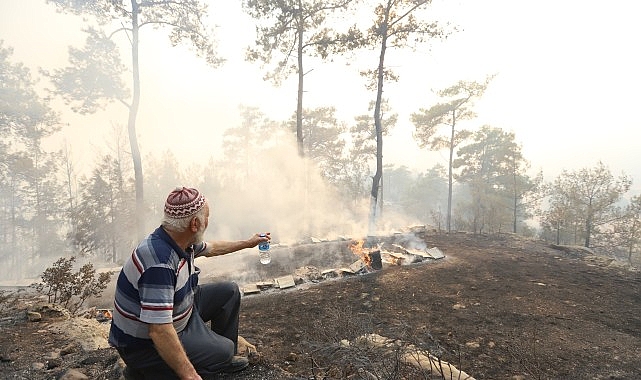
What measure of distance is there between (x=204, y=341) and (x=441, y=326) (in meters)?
4.54

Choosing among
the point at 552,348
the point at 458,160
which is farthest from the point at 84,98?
the point at 458,160

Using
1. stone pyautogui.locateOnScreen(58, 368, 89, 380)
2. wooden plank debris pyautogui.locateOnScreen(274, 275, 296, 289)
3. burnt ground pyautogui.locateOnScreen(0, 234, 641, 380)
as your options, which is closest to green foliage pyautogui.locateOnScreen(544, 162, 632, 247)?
burnt ground pyautogui.locateOnScreen(0, 234, 641, 380)

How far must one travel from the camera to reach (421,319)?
5.84 metres

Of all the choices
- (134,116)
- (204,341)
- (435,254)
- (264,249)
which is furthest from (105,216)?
(204,341)

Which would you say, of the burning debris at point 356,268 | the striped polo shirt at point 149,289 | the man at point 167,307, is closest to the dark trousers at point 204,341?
the man at point 167,307

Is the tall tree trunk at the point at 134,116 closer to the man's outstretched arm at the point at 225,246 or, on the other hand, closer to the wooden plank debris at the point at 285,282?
the wooden plank debris at the point at 285,282

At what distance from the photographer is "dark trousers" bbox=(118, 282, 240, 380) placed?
222 cm

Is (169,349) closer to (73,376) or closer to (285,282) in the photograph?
(73,376)

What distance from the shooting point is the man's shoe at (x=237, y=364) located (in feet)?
9.98

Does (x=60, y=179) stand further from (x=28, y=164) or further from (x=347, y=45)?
(x=347, y=45)

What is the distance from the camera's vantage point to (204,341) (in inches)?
97.5

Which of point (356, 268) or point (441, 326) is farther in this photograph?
point (356, 268)

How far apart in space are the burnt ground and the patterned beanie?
1.50 metres

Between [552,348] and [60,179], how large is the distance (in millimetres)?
44117
